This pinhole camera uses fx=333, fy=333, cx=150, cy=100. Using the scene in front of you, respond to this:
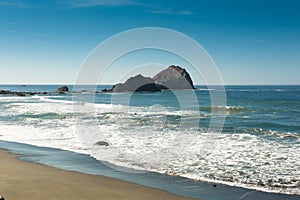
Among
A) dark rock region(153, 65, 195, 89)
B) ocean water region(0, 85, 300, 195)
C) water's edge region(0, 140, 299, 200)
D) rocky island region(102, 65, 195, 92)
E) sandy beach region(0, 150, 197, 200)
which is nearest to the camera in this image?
sandy beach region(0, 150, 197, 200)

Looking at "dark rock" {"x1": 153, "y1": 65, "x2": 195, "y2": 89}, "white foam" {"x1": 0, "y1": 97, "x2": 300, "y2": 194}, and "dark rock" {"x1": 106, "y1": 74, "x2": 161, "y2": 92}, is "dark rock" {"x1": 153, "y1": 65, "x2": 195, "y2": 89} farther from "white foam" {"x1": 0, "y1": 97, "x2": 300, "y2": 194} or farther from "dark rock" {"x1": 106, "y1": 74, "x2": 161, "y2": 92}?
"white foam" {"x1": 0, "y1": 97, "x2": 300, "y2": 194}

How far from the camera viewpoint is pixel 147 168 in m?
9.95

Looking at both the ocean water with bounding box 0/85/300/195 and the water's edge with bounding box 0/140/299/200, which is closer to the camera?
the water's edge with bounding box 0/140/299/200

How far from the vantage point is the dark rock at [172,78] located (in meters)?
104

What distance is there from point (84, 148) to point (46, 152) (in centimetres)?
147

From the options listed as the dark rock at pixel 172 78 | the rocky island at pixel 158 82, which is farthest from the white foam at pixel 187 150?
the dark rock at pixel 172 78

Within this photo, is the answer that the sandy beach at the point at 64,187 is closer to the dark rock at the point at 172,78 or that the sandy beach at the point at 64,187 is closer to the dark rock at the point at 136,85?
the dark rock at the point at 136,85

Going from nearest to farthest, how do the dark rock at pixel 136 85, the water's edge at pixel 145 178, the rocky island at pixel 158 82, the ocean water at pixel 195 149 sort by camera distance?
1. the water's edge at pixel 145 178
2. the ocean water at pixel 195 149
3. the dark rock at pixel 136 85
4. the rocky island at pixel 158 82

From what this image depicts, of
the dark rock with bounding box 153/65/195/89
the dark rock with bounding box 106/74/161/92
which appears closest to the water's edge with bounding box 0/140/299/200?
the dark rock with bounding box 106/74/161/92

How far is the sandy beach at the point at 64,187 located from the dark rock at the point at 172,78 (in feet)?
308

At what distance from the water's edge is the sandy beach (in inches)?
18.6

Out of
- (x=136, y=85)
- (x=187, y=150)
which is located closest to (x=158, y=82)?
(x=136, y=85)

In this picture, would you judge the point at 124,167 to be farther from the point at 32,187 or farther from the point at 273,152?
the point at 273,152

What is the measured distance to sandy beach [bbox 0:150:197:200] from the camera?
6809mm
